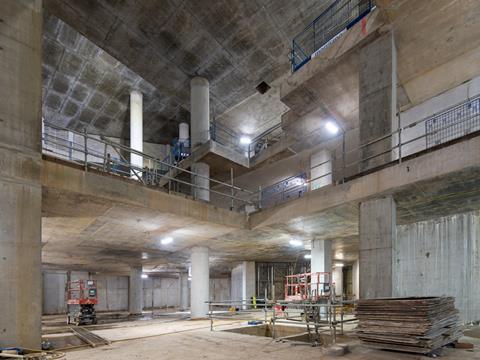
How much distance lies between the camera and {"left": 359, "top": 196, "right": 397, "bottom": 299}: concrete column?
8.69m

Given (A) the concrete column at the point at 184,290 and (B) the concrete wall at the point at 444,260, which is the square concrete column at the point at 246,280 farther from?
(B) the concrete wall at the point at 444,260

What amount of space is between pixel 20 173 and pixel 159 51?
11.2 metres

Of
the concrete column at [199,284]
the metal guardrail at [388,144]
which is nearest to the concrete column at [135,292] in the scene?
A: the concrete column at [199,284]

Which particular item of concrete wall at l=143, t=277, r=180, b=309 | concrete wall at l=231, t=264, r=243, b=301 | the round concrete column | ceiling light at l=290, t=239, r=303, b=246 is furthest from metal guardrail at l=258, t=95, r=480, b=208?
concrete wall at l=143, t=277, r=180, b=309

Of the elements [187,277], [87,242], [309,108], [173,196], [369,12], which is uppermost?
[369,12]

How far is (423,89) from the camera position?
13.2 metres

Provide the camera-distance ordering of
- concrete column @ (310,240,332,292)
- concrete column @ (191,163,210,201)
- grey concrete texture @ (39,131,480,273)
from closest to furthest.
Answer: grey concrete texture @ (39,131,480,273), concrete column @ (310,240,332,292), concrete column @ (191,163,210,201)

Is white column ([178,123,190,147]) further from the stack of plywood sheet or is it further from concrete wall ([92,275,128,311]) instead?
the stack of plywood sheet

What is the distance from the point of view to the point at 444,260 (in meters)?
10.7

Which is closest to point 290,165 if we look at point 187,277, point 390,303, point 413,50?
point 413,50

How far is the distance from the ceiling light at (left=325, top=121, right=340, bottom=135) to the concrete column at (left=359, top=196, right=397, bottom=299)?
6701 millimetres

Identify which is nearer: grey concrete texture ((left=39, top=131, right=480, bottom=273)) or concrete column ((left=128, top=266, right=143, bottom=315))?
grey concrete texture ((left=39, top=131, right=480, bottom=273))

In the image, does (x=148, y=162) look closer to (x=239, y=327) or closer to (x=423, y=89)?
(x=239, y=327)

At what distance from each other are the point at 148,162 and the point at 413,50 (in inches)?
766
